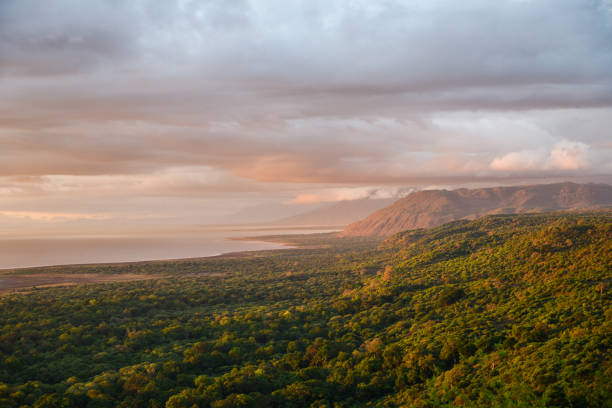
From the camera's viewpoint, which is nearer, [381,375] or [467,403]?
[467,403]

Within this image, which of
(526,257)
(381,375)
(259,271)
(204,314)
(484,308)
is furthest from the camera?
(259,271)

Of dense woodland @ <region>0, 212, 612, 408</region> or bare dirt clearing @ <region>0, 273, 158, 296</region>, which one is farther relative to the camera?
bare dirt clearing @ <region>0, 273, 158, 296</region>

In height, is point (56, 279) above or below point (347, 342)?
below

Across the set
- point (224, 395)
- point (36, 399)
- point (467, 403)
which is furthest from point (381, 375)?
point (36, 399)

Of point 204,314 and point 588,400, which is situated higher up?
point 588,400

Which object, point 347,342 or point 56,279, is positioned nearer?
point 347,342

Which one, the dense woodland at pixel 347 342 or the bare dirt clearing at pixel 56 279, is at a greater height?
the dense woodland at pixel 347 342

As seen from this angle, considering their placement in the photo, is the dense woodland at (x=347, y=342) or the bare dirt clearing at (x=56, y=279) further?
the bare dirt clearing at (x=56, y=279)

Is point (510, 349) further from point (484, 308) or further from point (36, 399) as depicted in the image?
point (36, 399)
